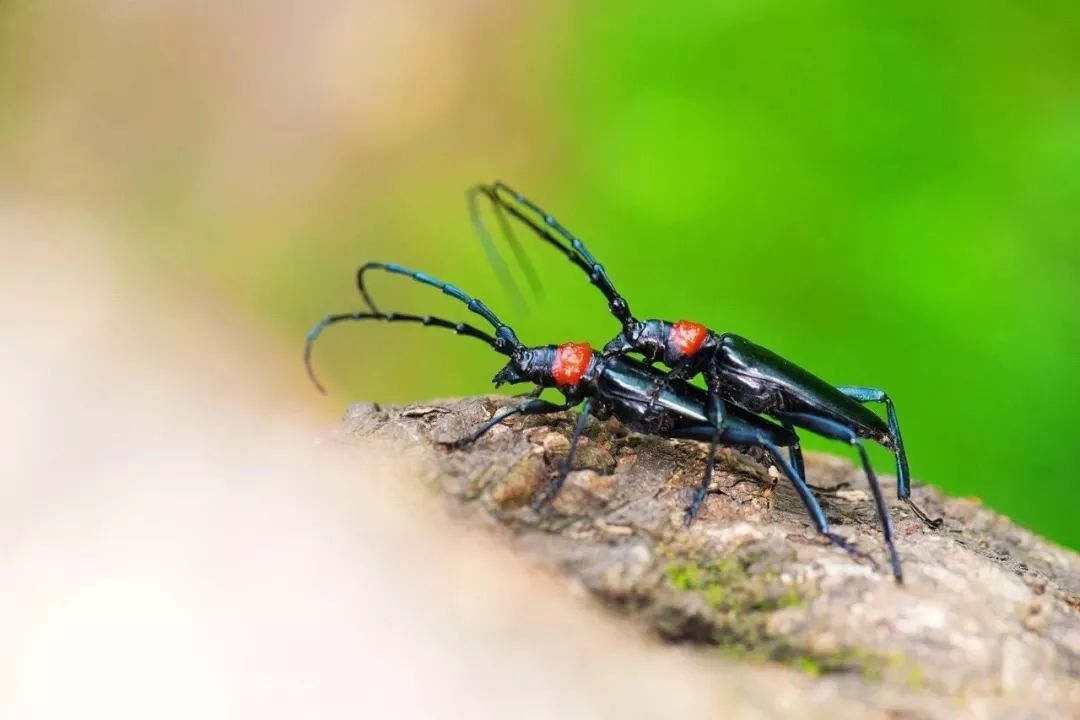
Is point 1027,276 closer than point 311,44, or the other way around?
point 1027,276

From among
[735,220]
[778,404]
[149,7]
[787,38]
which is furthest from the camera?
[149,7]

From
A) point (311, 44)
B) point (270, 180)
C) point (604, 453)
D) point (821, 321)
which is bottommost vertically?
point (604, 453)

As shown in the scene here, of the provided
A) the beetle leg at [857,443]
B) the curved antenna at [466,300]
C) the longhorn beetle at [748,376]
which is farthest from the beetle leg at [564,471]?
the beetle leg at [857,443]

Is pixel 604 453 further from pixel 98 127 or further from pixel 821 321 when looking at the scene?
pixel 98 127

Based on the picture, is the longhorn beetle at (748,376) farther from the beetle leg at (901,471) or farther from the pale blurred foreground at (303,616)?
the pale blurred foreground at (303,616)

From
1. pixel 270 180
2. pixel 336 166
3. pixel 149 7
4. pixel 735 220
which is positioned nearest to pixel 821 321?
pixel 735 220

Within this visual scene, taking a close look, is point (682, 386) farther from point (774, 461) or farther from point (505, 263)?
point (505, 263)
